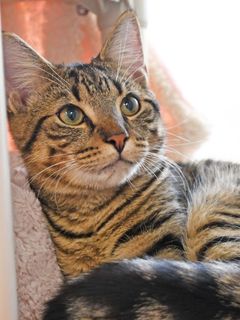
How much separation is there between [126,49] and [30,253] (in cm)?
56

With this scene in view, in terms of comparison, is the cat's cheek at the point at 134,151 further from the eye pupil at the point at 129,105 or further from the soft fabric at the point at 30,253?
the soft fabric at the point at 30,253

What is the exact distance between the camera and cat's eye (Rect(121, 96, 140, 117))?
1186 mm

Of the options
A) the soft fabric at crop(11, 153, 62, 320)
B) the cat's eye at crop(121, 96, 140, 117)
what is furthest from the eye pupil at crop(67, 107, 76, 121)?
the soft fabric at crop(11, 153, 62, 320)

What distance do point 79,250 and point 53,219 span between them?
10 cm

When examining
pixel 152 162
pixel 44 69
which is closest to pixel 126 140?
pixel 152 162

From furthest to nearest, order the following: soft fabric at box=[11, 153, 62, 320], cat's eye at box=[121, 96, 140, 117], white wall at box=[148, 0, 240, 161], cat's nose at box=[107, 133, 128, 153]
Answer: white wall at box=[148, 0, 240, 161] → soft fabric at box=[11, 153, 62, 320] → cat's eye at box=[121, 96, 140, 117] → cat's nose at box=[107, 133, 128, 153]

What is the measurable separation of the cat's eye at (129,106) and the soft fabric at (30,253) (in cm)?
34

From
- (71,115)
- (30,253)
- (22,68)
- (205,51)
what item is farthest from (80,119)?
(205,51)

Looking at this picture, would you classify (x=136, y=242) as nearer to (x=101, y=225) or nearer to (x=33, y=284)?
(x=101, y=225)

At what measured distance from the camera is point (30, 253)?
1.49 meters

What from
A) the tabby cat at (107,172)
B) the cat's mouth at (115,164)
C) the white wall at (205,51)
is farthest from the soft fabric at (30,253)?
the white wall at (205,51)

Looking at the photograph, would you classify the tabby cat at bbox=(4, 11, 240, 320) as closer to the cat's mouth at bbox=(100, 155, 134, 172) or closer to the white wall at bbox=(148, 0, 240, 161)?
the cat's mouth at bbox=(100, 155, 134, 172)

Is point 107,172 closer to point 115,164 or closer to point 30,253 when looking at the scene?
point 115,164

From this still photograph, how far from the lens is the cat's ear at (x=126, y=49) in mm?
1262
